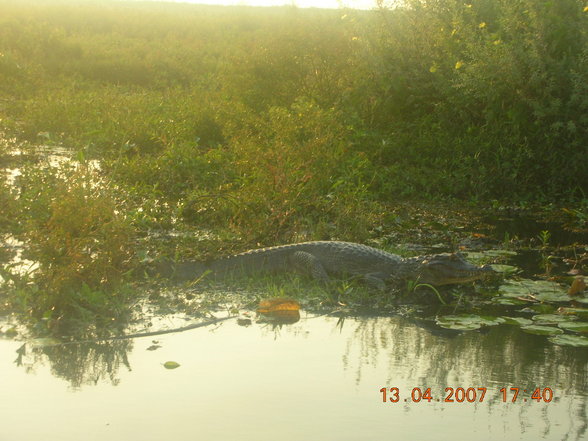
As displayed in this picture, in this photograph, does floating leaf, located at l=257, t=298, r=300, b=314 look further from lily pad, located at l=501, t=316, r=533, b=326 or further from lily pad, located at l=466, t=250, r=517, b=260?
lily pad, located at l=466, t=250, r=517, b=260

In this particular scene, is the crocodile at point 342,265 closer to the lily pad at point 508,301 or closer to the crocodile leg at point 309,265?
the crocodile leg at point 309,265

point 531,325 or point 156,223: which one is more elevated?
point 156,223

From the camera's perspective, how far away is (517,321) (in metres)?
5.75

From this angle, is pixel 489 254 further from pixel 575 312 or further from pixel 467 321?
pixel 467 321

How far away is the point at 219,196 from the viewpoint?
8078 millimetres

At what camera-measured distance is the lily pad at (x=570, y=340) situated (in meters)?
5.29

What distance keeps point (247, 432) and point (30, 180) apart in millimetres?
4912

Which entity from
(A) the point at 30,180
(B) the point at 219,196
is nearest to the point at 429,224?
(B) the point at 219,196

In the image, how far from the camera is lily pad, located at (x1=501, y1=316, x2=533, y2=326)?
18.7 feet

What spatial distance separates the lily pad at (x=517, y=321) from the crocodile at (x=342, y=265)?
24.6 inches

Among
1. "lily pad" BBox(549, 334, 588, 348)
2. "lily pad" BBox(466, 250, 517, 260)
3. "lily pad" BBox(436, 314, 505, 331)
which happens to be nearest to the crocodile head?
"lily pad" BBox(436, 314, 505, 331)

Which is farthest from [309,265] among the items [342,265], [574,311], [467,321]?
[574,311]

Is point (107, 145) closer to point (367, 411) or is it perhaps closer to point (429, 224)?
point (429, 224)
